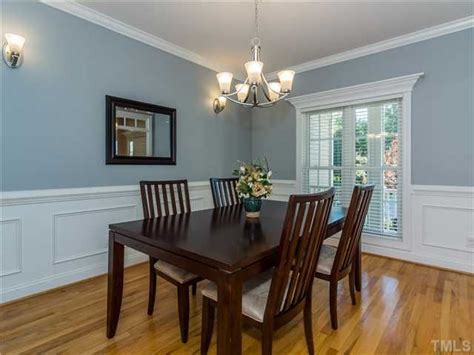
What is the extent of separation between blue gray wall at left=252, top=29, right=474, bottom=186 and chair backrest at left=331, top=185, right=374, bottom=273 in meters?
1.57

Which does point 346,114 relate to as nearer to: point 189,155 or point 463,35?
point 463,35

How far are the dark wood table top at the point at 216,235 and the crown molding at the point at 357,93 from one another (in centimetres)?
188

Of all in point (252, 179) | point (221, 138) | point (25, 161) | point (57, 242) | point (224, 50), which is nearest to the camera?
point (252, 179)

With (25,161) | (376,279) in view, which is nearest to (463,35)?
(376,279)

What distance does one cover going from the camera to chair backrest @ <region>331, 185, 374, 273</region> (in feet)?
5.96

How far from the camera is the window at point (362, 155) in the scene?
10.9 ft

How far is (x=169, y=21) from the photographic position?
2.80 m

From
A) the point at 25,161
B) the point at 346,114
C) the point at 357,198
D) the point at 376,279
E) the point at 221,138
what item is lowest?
the point at 376,279

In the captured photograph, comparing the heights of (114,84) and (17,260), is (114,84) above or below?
above

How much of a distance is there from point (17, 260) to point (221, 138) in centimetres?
272

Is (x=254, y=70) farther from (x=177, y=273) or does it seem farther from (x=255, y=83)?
(x=177, y=273)

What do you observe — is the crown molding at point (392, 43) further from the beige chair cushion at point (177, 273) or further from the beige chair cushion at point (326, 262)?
the beige chair cushion at point (177, 273)

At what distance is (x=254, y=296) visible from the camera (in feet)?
4.68

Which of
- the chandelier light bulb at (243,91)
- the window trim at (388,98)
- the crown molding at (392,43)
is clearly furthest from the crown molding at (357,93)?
the chandelier light bulb at (243,91)
